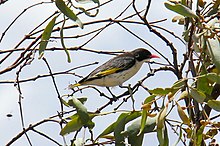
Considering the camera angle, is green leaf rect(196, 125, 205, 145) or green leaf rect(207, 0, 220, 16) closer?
green leaf rect(196, 125, 205, 145)

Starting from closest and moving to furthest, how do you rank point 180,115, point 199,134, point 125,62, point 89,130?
point 180,115
point 199,134
point 89,130
point 125,62

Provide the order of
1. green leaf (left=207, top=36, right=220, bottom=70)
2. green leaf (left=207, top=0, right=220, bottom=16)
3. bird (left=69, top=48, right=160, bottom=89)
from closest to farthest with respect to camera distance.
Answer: green leaf (left=207, top=36, right=220, bottom=70) < green leaf (left=207, top=0, right=220, bottom=16) < bird (left=69, top=48, right=160, bottom=89)

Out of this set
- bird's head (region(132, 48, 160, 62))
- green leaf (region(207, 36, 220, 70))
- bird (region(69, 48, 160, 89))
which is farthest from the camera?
bird's head (region(132, 48, 160, 62))

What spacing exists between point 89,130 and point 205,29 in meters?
0.43

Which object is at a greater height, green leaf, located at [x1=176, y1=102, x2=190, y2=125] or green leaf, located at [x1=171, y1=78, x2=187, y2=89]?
green leaf, located at [x1=171, y1=78, x2=187, y2=89]

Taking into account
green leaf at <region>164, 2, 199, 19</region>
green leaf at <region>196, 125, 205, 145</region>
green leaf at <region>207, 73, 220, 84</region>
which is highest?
green leaf at <region>164, 2, 199, 19</region>

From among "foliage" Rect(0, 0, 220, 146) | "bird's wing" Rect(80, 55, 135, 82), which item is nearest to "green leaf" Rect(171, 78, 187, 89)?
"foliage" Rect(0, 0, 220, 146)

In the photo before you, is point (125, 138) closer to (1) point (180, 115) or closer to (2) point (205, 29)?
(1) point (180, 115)

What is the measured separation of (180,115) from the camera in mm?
1562

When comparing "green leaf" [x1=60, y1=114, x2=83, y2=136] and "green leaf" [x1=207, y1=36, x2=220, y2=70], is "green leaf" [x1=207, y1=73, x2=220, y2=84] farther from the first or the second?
"green leaf" [x1=60, y1=114, x2=83, y2=136]

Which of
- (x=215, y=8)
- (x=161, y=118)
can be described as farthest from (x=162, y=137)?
(x=215, y=8)

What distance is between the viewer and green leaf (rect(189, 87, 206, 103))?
1570mm

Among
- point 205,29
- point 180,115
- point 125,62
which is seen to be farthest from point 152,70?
point 125,62

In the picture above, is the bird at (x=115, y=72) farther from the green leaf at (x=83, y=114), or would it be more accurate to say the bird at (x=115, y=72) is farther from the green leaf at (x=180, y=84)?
the green leaf at (x=180, y=84)
